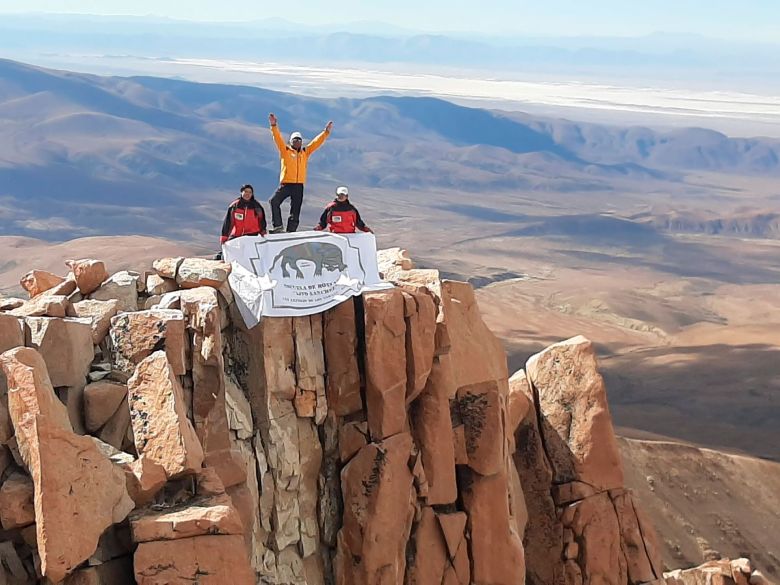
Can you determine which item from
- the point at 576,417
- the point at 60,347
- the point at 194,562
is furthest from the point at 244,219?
the point at 576,417

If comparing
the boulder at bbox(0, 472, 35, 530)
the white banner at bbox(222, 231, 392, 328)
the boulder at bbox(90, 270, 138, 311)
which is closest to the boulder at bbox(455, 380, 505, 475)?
the white banner at bbox(222, 231, 392, 328)

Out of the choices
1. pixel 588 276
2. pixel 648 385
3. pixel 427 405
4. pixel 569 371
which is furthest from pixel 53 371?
pixel 588 276

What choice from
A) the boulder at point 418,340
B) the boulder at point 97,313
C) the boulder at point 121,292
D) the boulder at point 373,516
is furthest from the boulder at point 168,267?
the boulder at point 373,516

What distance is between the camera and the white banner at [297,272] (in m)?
19.5

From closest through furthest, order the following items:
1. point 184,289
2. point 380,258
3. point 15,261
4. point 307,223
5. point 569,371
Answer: point 184,289
point 380,258
point 569,371
point 15,261
point 307,223

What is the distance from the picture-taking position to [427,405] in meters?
20.7

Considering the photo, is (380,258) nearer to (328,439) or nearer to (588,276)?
(328,439)

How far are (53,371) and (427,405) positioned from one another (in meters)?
7.76

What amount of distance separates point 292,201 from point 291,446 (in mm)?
5573

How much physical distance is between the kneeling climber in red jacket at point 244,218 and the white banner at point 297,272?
0.52 meters

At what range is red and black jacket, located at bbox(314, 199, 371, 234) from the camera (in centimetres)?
2195

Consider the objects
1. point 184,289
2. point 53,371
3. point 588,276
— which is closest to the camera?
point 53,371

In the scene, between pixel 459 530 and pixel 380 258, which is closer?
pixel 459 530

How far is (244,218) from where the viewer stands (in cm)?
2097
